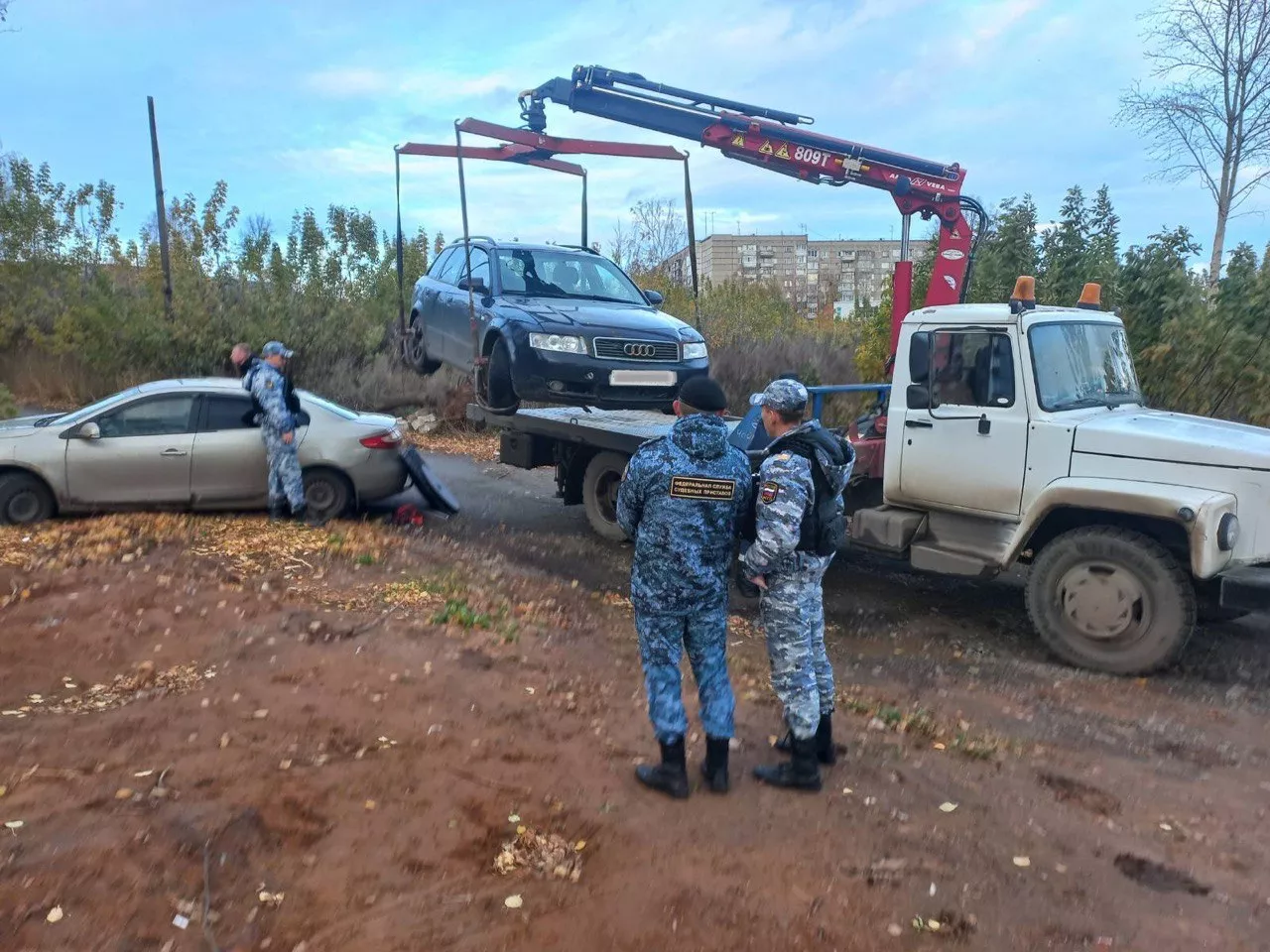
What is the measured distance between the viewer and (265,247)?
65.3 feet

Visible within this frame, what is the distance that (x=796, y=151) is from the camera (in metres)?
8.91

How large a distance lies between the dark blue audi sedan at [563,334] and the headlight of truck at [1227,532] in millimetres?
4498

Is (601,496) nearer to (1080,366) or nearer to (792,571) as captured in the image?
(1080,366)

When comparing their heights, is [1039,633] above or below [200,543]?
below

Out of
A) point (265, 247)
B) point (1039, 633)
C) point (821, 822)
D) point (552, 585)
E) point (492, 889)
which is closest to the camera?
point (492, 889)

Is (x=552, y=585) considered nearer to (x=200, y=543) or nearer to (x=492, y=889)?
(x=200, y=543)

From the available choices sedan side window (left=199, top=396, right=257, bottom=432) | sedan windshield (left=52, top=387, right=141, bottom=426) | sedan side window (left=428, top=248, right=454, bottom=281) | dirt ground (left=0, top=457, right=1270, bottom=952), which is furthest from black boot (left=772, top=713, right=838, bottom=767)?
sedan side window (left=428, top=248, right=454, bottom=281)

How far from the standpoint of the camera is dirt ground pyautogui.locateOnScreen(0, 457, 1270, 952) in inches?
119

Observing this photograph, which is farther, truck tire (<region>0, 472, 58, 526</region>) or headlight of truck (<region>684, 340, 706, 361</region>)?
headlight of truck (<region>684, 340, 706, 361</region>)

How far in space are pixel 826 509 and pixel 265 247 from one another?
18755mm

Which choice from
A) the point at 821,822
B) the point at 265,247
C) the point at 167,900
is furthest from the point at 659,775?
the point at 265,247

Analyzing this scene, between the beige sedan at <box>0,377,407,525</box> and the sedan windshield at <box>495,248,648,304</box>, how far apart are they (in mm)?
1951

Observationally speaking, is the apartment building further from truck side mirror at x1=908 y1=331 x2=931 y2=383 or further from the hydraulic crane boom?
truck side mirror at x1=908 y1=331 x2=931 y2=383

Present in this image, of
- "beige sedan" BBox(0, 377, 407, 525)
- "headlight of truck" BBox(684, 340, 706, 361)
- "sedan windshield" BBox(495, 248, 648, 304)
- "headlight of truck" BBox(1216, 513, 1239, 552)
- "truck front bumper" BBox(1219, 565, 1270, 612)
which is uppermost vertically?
"sedan windshield" BBox(495, 248, 648, 304)
